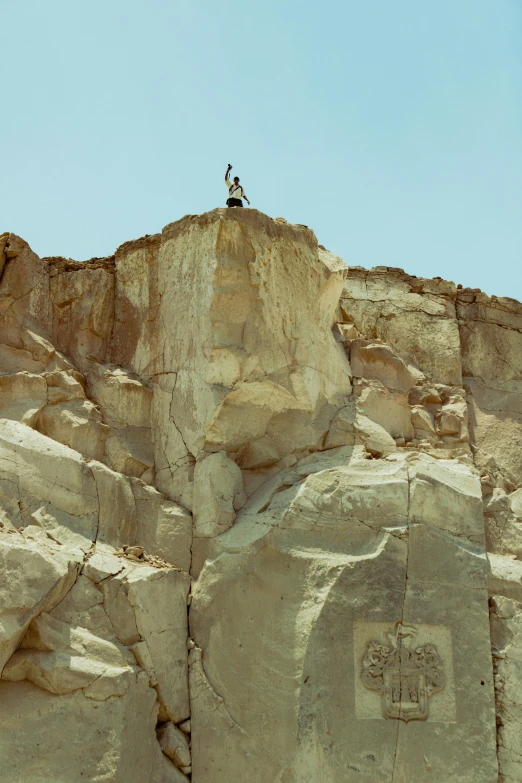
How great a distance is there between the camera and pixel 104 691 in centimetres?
840

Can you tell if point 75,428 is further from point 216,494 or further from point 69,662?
point 69,662

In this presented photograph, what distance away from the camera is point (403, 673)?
896 cm

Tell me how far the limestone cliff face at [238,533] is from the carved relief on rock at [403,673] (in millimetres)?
18

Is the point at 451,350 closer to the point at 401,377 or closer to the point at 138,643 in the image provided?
the point at 401,377

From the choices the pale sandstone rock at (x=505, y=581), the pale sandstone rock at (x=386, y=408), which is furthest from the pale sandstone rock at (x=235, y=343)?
the pale sandstone rock at (x=505, y=581)

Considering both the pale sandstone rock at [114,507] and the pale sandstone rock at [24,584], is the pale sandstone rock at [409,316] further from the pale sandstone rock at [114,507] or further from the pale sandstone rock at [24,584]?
the pale sandstone rock at [24,584]

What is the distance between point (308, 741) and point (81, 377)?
4.11 meters

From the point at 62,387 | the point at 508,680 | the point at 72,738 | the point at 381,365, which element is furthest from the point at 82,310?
the point at 508,680

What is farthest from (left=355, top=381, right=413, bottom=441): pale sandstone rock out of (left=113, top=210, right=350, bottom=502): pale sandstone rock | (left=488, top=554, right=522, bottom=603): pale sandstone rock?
(left=488, top=554, right=522, bottom=603): pale sandstone rock

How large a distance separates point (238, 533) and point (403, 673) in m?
1.87

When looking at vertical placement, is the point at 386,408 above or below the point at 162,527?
above

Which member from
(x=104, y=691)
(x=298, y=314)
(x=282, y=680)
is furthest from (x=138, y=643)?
(x=298, y=314)

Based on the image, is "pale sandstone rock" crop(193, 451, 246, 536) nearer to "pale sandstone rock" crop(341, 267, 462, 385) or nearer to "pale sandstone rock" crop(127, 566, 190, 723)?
"pale sandstone rock" crop(127, 566, 190, 723)

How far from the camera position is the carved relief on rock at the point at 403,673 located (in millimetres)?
8836
